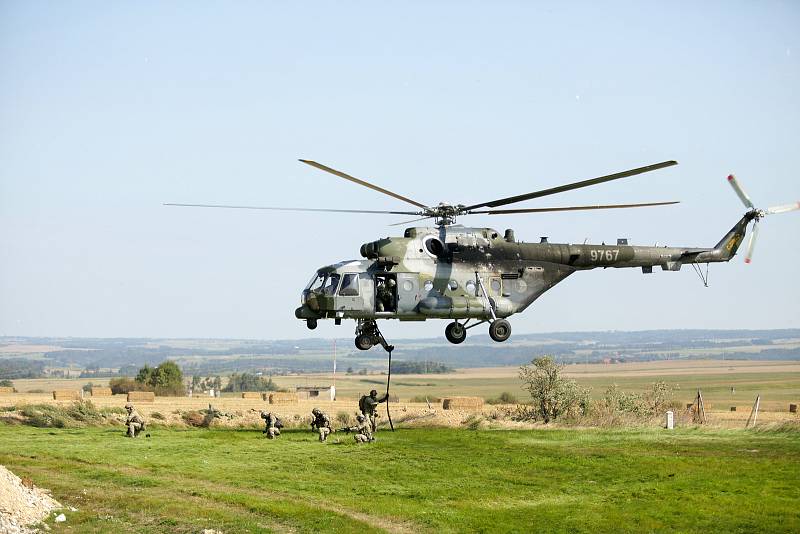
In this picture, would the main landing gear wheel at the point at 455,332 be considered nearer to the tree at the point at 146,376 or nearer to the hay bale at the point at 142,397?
the hay bale at the point at 142,397

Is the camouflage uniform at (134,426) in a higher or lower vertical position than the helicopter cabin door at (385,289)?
lower

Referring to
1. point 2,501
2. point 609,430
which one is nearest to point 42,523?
point 2,501

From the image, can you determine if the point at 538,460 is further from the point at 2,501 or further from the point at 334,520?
the point at 2,501

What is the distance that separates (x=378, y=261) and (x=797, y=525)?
1445 centimetres

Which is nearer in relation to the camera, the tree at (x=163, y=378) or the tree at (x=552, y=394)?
the tree at (x=552, y=394)

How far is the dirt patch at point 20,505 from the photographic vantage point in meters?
22.6

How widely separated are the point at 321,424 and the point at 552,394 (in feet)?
39.0

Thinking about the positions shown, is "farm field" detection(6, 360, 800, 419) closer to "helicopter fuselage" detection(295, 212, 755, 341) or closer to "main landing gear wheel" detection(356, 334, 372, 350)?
"main landing gear wheel" detection(356, 334, 372, 350)

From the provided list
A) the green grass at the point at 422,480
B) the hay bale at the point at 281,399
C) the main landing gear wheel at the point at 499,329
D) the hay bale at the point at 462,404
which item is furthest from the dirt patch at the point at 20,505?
the hay bale at the point at 281,399

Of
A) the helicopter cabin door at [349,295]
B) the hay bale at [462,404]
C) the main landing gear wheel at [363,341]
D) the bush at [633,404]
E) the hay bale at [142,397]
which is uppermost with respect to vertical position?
the helicopter cabin door at [349,295]

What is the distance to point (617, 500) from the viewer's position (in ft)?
85.6

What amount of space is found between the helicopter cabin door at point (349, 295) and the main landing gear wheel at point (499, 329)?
14.6 feet

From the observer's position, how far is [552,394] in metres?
44.8

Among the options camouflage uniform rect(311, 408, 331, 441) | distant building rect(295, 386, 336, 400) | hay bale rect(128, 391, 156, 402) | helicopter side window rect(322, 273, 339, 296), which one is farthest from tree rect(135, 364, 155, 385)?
helicopter side window rect(322, 273, 339, 296)
